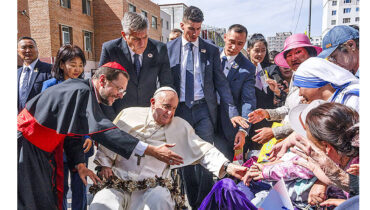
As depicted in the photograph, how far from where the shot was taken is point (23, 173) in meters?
2.03

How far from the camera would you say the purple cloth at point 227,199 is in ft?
5.97

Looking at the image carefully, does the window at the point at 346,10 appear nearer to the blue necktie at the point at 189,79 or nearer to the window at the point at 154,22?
the window at the point at 154,22

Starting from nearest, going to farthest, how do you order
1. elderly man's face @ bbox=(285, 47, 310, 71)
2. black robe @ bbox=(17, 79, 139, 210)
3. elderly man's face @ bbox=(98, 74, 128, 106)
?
black robe @ bbox=(17, 79, 139, 210) < elderly man's face @ bbox=(98, 74, 128, 106) < elderly man's face @ bbox=(285, 47, 310, 71)

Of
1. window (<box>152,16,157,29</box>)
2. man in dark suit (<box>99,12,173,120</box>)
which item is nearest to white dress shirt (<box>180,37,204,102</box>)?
man in dark suit (<box>99,12,173,120</box>)

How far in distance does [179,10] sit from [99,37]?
50.0 feet

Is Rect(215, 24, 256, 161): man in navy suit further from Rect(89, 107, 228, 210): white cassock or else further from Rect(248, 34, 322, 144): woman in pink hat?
Rect(89, 107, 228, 210): white cassock

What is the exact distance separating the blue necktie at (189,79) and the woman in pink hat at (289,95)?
722 millimetres

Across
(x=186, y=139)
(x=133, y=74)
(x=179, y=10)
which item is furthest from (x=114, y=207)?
(x=179, y=10)

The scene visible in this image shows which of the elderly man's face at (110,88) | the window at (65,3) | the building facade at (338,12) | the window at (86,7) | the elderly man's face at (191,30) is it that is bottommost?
the elderly man's face at (110,88)

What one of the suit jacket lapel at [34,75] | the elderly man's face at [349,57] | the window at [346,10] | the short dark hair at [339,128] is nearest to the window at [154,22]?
the suit jacket lapel at [34,75]

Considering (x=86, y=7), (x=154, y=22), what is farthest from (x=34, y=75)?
(x=154, y=22)

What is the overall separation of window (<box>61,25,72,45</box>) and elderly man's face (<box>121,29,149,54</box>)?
61.8 ft

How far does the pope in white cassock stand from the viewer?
2.22 metres

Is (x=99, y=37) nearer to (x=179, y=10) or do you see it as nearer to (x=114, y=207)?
(x=179, y=10)
